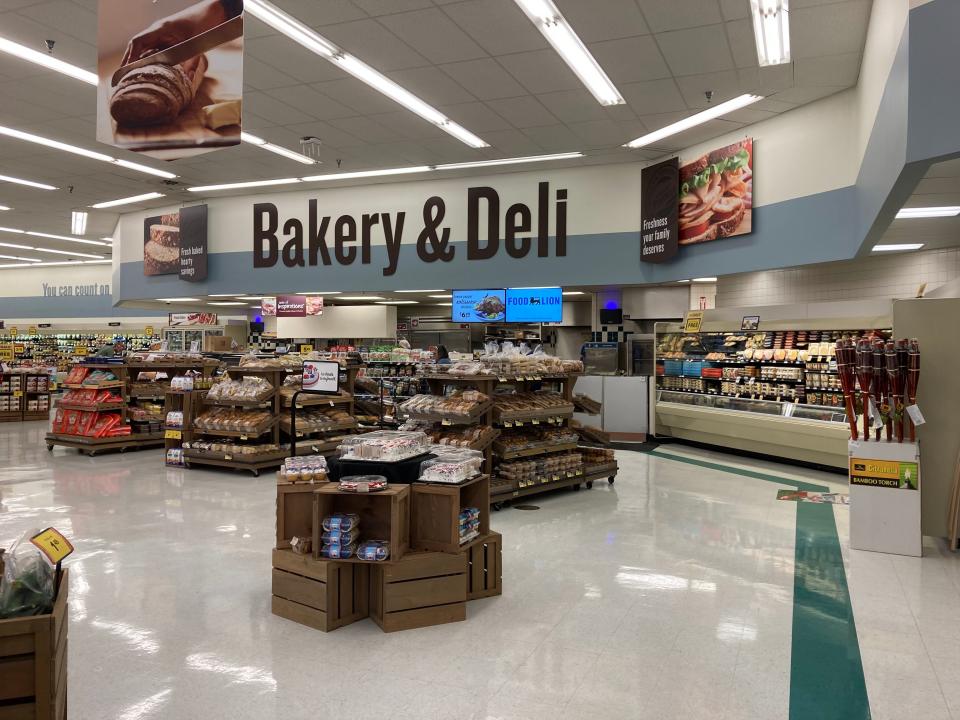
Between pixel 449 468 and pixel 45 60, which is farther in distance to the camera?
pixel 45 60

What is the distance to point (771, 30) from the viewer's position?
20.8ft

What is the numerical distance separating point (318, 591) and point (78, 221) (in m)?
14.9

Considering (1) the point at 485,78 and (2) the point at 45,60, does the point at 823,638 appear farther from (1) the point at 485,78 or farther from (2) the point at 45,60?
(2) the point at 45,60

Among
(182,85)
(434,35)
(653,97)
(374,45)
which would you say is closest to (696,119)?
(653,97)

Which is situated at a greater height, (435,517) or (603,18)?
(603,18)

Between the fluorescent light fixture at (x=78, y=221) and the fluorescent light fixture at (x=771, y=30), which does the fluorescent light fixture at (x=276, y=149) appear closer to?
the fluorescent light fixture at (x=771, y=30)

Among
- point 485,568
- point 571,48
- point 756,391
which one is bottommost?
point 485,568

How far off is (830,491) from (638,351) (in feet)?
15.9

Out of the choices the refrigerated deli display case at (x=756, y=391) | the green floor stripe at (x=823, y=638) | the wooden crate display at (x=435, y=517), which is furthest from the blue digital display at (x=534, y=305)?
the wooden crate display at (x=435, y=517)

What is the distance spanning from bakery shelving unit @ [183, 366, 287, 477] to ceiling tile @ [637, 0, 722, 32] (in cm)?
593

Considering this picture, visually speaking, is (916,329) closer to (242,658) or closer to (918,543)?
(918,543)

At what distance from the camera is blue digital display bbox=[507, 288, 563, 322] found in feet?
38.2

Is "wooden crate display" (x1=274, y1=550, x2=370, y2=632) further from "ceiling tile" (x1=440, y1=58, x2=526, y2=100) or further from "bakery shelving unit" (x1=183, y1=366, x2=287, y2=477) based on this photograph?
"ceiling tile" (x1=440, y1=58, x2=526, y2=100)

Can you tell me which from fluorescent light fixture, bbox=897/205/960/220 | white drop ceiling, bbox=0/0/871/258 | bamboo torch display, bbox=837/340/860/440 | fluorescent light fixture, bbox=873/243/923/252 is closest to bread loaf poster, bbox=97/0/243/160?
white drop ceiling, bbox=0/0/871/258
